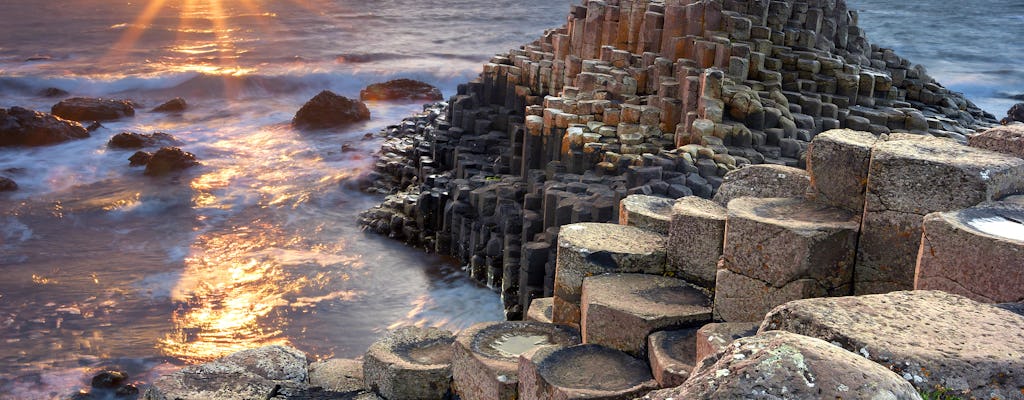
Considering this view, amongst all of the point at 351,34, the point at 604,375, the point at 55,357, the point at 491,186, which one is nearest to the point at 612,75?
the point at 491,186

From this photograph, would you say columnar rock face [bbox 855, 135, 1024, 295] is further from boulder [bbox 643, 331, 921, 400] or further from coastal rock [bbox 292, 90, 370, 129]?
coastal rock [bbox 292, 90, 370, 129]

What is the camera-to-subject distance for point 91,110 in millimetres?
27703

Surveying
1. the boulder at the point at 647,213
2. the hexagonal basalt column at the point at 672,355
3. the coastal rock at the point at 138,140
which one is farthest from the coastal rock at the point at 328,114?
the hexagonal basalt column at the point at 672,355

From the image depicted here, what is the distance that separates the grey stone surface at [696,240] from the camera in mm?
6699

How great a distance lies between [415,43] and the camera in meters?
47.5

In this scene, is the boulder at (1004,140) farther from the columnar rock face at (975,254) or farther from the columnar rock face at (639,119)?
the columnar rock face at (639,119)

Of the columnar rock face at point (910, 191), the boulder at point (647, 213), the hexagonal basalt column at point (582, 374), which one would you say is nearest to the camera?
the columnar rock face at point (910, 191)

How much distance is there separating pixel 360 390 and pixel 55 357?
5.21 m

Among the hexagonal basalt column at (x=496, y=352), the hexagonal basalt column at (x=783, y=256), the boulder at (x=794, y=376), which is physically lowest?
the hexagonal basalt column at (x=496, y=352)

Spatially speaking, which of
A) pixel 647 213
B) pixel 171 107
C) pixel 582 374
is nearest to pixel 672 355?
pixel 582 374

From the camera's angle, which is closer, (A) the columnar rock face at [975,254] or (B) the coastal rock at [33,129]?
(A) the columnar rock face at [975,254]

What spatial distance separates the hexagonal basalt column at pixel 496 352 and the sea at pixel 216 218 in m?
4.62

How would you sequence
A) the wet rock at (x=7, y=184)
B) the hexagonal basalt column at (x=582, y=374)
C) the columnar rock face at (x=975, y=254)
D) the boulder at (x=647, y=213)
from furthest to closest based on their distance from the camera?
the wet rock at (x=7, y=184), the boulder at (x=647, y=213), the hexagonal basalt column at (x=582, y=374), the columnar rock face at (x=975, y=254)

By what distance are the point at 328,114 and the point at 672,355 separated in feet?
68.4
